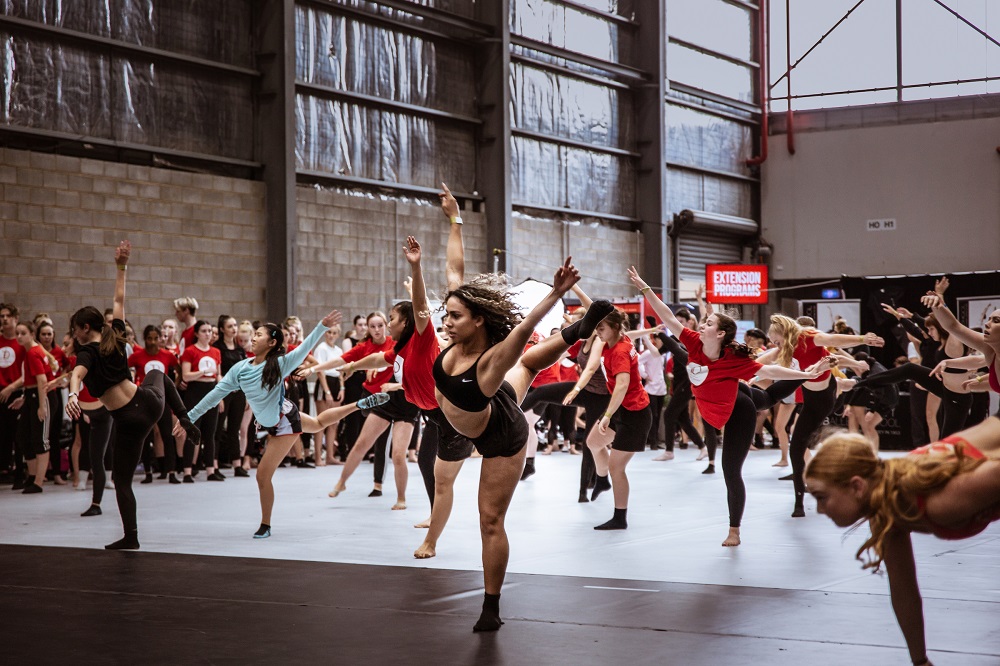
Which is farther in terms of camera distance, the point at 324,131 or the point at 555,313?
the point at 324,131

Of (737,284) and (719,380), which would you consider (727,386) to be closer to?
(719,380)

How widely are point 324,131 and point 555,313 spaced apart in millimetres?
5286

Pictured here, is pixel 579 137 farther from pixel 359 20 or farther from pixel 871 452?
pixel 871 452

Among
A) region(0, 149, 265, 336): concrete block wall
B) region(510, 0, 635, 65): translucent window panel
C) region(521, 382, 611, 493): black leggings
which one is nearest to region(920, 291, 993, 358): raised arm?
region(521, 382, 611, 493): black leggings

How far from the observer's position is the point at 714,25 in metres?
26.3

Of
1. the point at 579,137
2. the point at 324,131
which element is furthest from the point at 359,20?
the point at 579,137

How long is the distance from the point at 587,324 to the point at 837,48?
24256mm

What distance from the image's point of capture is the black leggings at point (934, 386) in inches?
362

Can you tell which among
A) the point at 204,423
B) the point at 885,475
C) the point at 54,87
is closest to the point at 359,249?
the point at 54,87

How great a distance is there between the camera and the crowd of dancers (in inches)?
136

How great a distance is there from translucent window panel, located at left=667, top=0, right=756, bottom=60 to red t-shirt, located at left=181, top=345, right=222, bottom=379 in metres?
15.7

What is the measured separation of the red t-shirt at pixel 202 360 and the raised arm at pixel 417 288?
6113 millimetres

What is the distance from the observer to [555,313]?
15.7 m

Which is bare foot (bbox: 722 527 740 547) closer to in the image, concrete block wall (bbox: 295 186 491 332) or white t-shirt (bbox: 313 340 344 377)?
white t-shirt (bbox: 313 340 344 377)
